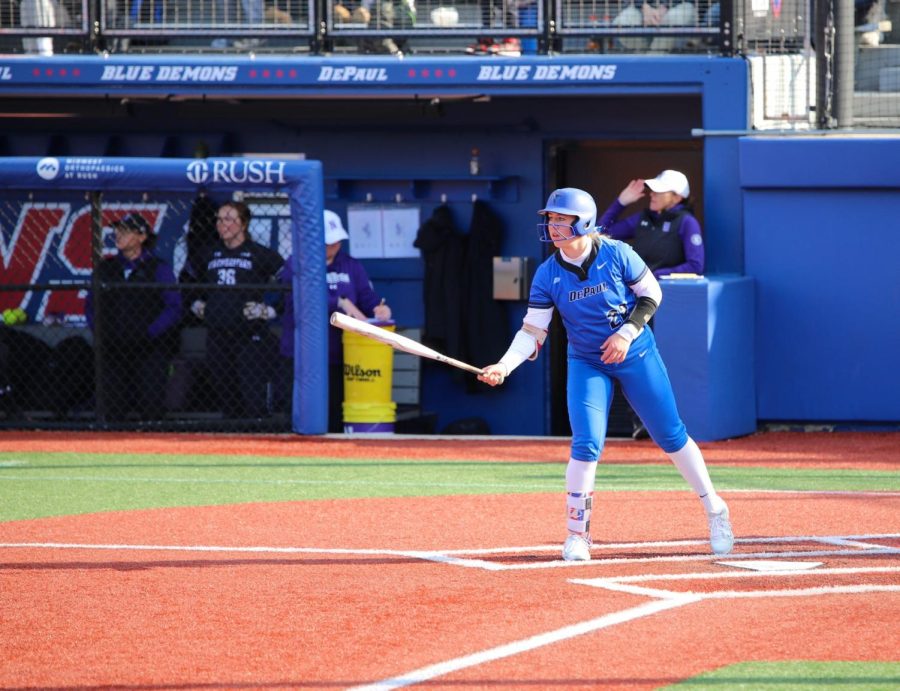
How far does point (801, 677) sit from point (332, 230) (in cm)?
819

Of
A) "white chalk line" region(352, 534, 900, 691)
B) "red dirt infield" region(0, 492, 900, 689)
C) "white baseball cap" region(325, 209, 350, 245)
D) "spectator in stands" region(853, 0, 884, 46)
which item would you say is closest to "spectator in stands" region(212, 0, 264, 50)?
"white baseball cap" region(325, 209, 350, 245)

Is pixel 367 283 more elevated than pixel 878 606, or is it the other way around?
pixel 367 283

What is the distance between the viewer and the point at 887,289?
12328mm

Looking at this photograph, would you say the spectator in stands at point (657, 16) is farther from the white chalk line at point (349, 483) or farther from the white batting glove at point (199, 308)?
the white chalk line at point (349, 483)

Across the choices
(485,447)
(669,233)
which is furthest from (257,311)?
(669,233)

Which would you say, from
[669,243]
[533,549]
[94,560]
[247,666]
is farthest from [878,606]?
[669,243]

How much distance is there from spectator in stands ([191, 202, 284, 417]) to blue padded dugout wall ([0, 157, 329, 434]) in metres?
0.37

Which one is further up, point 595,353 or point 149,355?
point 595,353

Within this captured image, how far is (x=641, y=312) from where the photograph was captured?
24.0ft

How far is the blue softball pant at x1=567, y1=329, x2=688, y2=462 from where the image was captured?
23.8ft

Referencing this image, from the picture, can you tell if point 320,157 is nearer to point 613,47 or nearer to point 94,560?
point 613,47

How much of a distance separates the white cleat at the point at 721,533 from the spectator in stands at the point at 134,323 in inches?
244

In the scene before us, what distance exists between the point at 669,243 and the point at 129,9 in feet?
16.9

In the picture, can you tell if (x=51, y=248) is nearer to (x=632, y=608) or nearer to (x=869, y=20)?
(x=869, y=20)
